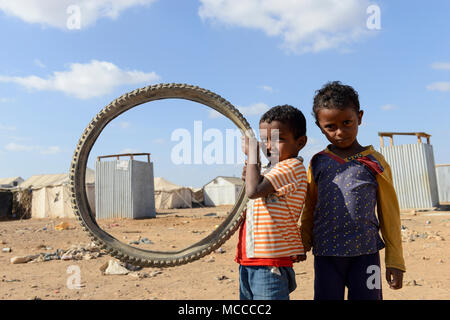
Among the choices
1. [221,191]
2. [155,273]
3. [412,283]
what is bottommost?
[412,283]

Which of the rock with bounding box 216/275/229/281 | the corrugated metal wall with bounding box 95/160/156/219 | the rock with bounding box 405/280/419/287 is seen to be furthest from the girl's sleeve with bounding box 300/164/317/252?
the corrugated metal wall with bounding box 95/160/156/219

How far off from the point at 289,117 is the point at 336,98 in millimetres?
302

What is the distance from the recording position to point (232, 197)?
3250 centimetres

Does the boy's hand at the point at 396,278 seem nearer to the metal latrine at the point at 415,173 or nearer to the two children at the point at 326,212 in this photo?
the two children at the point at 326,212

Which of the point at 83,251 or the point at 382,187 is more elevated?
the point at 382,187

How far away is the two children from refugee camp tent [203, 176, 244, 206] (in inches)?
1199

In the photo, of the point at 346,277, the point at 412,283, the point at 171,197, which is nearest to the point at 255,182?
the point at 346,277

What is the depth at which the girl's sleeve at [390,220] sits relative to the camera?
1911 mm

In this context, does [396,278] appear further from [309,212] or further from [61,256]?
[61,256]

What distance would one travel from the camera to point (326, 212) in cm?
196
